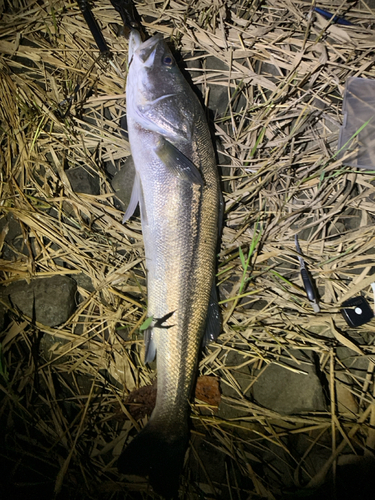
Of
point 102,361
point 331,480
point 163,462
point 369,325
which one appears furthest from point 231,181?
point 331,480

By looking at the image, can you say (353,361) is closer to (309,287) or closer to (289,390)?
(289,390)

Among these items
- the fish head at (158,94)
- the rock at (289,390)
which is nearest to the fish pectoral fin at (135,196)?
the fish head at (158,94)

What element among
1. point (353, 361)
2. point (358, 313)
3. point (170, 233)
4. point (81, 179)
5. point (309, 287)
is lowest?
point (353, 361)

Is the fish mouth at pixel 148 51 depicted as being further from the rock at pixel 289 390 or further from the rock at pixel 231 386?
the rock at pixel 289 390

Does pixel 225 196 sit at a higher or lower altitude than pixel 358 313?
higher

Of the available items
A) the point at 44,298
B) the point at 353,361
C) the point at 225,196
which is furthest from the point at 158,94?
the point at 353,361

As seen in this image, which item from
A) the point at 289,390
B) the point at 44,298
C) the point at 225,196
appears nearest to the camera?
the point at 289,390
